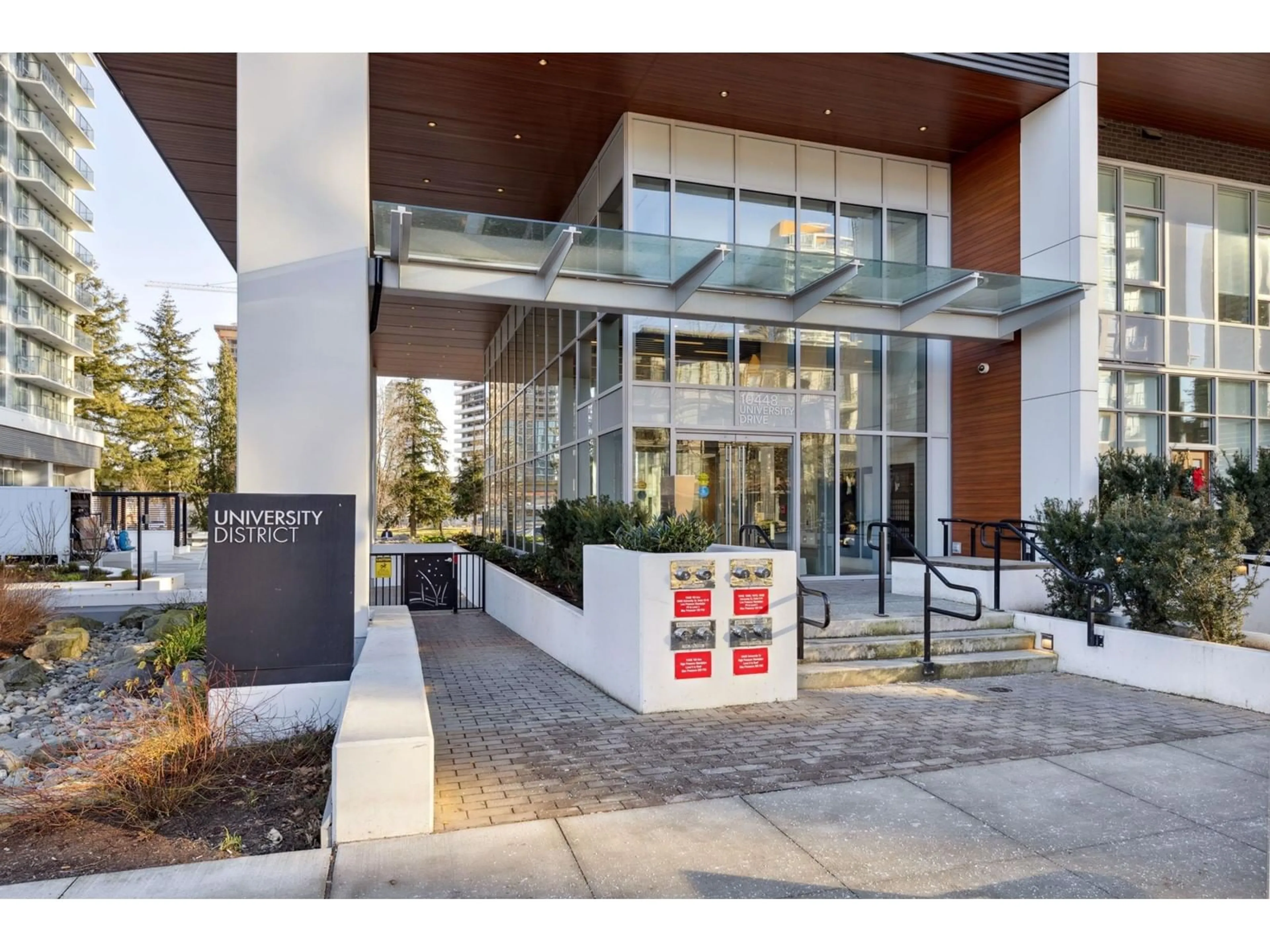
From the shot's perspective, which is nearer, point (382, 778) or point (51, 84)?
point (382, 778)

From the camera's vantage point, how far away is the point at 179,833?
4180 millimetres

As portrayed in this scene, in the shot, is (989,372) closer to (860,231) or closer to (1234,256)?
(860,231)

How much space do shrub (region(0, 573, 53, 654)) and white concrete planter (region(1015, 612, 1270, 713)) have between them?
13655mm

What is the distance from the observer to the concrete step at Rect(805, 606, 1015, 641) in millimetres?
8516

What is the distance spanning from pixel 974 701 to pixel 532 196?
1427 cm

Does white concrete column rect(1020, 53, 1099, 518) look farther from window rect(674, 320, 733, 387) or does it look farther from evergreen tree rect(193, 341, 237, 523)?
evergreen tree rect(193, 341, 237, 523)

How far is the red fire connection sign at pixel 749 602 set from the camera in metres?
6.84

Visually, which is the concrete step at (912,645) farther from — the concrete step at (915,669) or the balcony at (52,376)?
the balcony at (52,376)

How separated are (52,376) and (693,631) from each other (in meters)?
58.5

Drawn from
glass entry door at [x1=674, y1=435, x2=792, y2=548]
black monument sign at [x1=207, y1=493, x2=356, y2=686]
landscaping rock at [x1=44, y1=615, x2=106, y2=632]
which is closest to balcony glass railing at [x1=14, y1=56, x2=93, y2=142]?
landscaping rock at [x1=44, y1=615, x2=106, y2=632]

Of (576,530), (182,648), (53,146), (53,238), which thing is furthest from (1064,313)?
(53,146)

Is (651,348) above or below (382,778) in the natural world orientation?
above

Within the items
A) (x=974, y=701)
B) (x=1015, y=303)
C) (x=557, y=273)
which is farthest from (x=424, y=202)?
(x=974, y=701)

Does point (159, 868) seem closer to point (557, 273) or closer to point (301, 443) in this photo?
point (301, 443)
